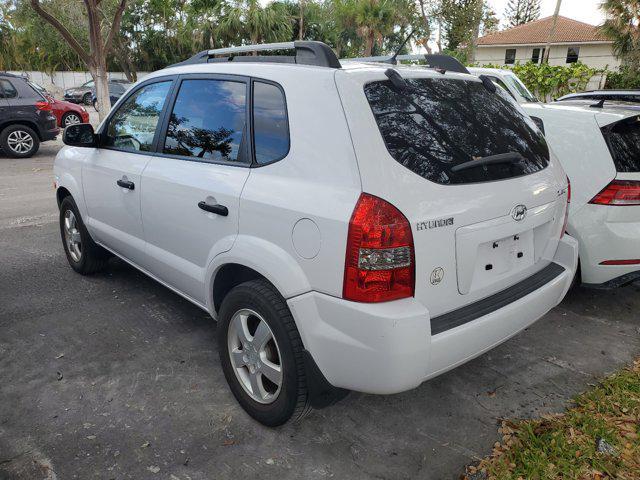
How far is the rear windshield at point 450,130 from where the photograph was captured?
2.24m

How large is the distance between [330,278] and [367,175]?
0.45 m

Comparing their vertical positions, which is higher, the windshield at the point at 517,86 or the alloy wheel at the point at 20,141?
the windshield at the point at 517,86

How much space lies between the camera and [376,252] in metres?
2.07

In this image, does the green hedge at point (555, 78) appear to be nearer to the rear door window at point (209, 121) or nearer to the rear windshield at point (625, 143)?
the rear windshield at point (625, 143)

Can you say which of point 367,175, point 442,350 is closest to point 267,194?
point 367,175

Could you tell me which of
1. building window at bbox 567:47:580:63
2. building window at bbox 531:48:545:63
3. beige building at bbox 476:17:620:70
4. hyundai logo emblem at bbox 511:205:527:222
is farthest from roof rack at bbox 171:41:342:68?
building window at bbox 567:47:580:63

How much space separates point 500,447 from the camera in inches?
99.3

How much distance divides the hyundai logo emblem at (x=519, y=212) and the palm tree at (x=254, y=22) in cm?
2932

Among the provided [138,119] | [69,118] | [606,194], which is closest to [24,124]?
[69,118]

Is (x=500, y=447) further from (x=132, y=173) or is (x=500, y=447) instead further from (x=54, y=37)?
(x=54, y=37)

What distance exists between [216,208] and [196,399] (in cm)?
111

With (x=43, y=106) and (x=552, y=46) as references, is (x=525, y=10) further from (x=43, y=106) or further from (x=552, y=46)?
(x=43, y=106)

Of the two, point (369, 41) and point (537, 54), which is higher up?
point (369, 41)

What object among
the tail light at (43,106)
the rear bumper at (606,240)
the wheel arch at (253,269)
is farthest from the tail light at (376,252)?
the tail light at (43,106)
